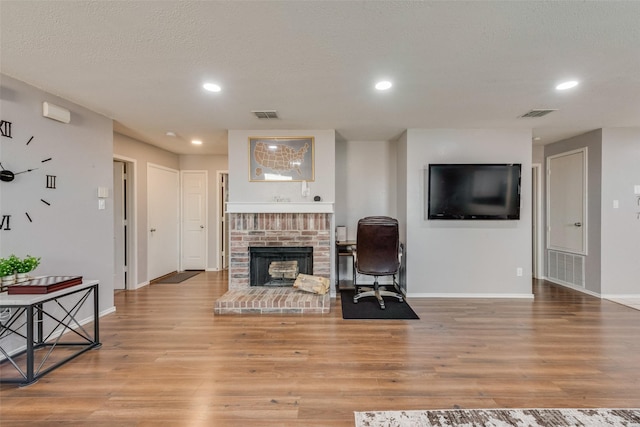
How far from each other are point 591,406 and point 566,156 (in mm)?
4155

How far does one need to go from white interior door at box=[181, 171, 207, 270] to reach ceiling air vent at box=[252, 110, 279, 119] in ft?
9.43

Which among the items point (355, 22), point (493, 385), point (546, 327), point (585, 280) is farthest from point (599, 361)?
point (355, 22)

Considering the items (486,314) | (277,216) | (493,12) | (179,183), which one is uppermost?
(493,12)

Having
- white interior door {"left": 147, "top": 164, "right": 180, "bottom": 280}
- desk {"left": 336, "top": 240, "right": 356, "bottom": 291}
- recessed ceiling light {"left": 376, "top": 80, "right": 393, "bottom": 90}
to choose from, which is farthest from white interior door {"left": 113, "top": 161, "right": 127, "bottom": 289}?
recessed ceiling light {"left": 376, "top": 80, "right": 393, "bottom": 90}

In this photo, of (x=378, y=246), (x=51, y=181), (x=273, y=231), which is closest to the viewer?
(x=51, y=181)

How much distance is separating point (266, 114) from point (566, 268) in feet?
16.9

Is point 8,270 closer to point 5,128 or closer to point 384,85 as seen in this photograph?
point 5,128

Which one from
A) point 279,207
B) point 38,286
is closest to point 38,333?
point 38,286

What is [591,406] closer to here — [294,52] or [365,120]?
[294,52]

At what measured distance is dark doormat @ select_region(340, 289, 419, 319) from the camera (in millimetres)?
3316

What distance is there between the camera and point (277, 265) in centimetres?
419

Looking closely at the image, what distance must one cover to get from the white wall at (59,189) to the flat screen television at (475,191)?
13.5 ft

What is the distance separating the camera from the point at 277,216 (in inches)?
160

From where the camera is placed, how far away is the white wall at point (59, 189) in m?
2.49
